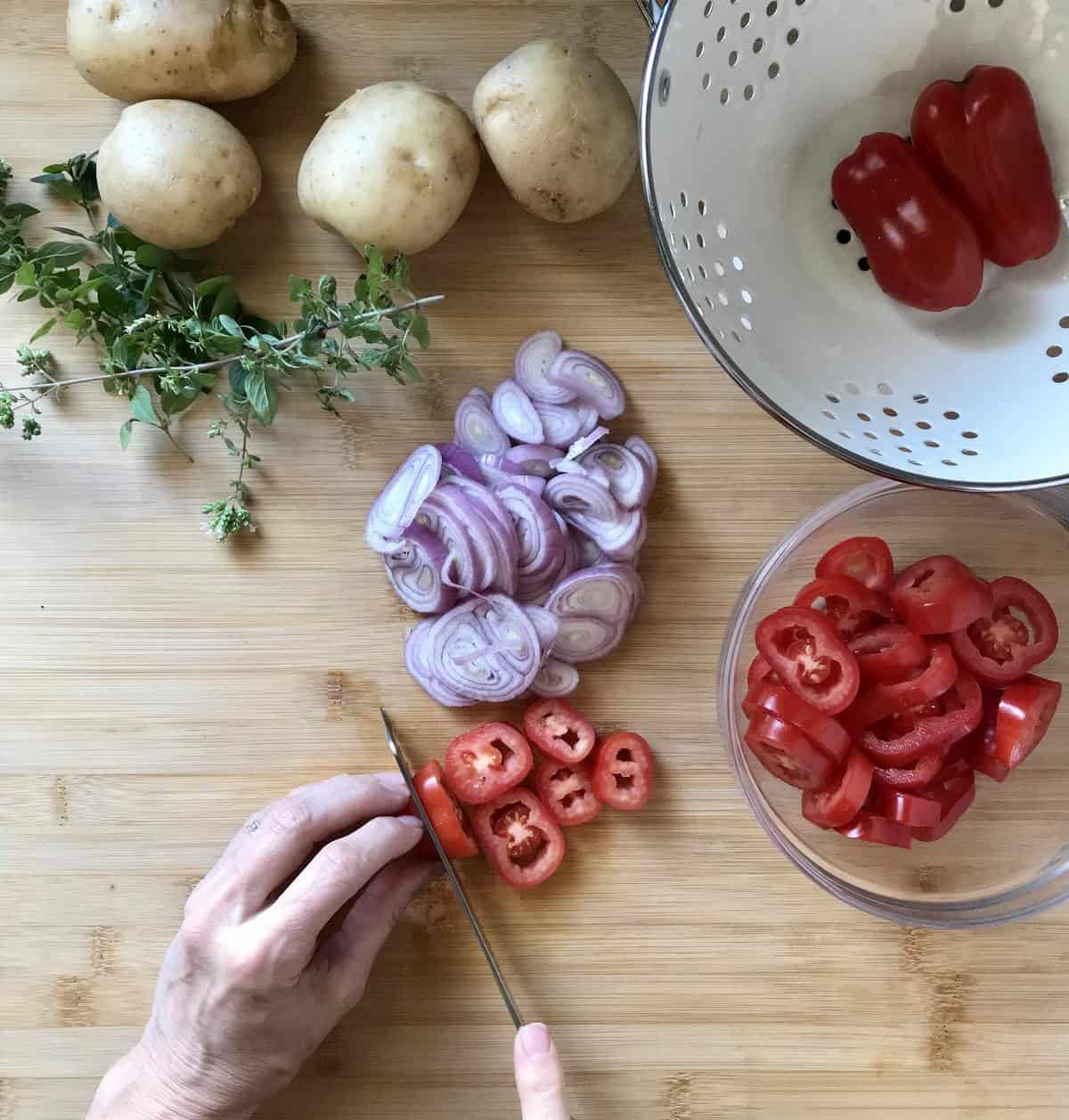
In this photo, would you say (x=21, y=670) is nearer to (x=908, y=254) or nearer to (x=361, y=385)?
(x=361, y=385)

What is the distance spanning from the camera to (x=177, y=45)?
136cm

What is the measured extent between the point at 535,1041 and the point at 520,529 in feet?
2.35

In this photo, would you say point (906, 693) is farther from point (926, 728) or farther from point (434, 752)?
point (434, 752)

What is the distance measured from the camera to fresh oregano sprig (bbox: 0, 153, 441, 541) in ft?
4.45

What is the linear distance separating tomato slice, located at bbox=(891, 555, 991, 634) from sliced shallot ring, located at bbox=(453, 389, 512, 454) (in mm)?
607

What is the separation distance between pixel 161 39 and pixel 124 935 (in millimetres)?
1266

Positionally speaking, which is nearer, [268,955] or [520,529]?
[268,955]

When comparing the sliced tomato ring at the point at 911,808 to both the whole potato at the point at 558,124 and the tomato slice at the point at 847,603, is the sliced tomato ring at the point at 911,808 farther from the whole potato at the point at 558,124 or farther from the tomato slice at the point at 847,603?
the whole potato at the point at 558,124

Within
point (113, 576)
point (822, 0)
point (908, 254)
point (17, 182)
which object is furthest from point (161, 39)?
point (908, 254)

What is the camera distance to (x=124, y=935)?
1536mm

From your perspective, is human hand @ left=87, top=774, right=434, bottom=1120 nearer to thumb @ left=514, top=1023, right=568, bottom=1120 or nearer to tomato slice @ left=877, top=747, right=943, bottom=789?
thumb @ left=514, top=1023, right=568, bottom=1120

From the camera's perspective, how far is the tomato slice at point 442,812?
144 centimetres

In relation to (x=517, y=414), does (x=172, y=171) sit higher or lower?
higher

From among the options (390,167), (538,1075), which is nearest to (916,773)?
(538,1075)
